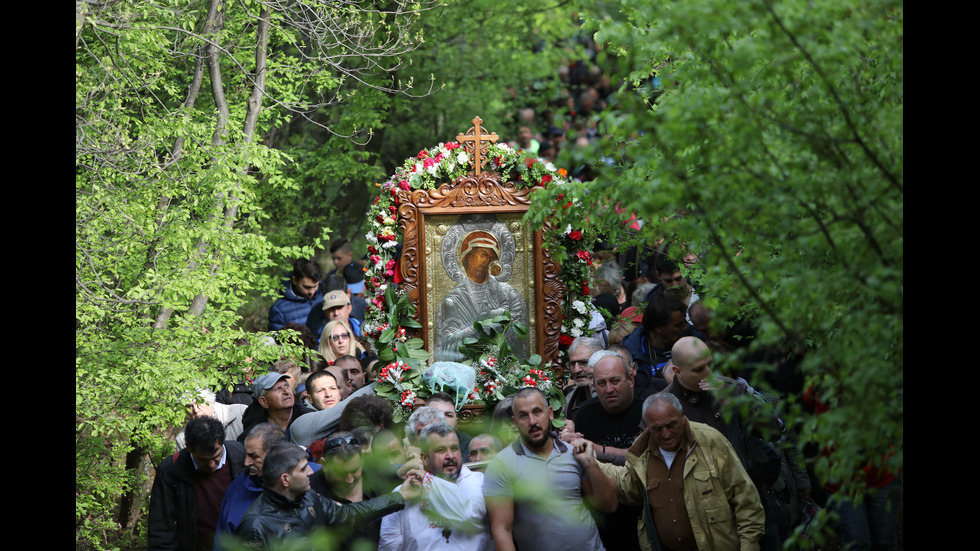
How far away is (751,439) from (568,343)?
3.20m

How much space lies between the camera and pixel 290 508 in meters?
5.89

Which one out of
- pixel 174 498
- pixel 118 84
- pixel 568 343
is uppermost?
pixel 118 84

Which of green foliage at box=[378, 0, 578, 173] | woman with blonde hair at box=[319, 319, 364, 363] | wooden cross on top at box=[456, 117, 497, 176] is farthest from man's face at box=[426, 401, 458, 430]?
green foliage at box=[378, 0, 578, 173]

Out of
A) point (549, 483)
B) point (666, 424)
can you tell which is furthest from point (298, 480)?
point (666, 424)

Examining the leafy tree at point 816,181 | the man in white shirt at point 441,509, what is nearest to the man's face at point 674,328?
the man in white shirt at point 441,509

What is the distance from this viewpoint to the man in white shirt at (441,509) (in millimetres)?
6316

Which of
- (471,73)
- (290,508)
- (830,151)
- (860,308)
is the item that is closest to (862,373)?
(860,308)

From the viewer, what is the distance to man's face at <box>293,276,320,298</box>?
11766 mm

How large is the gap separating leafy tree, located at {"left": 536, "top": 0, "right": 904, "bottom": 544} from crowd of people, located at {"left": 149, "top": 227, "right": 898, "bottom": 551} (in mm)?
1640

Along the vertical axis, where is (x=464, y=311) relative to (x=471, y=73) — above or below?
below

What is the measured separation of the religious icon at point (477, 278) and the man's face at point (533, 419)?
328 cm

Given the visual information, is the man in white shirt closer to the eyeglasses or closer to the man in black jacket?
the eyeglasses

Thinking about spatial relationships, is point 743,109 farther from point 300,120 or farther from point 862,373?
point 300,120

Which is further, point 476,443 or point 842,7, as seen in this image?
point 476,443
